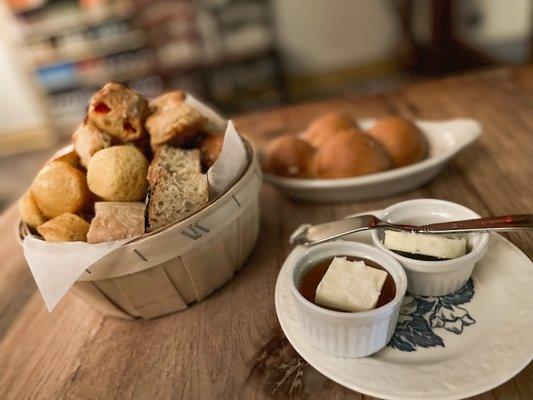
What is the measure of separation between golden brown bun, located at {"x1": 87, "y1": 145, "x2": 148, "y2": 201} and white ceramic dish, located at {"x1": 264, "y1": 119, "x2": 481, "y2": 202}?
0.28m

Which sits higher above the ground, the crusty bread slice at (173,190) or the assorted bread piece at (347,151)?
the crusty bread slice at (173,190)

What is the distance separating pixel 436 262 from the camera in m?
0.52

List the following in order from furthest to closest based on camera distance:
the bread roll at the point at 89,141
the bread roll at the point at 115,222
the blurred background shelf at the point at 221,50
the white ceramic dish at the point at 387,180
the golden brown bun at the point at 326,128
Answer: the blurred background shelf at the point at 221,50 → the golden brown bun at the point at 326,128 → the white ceramic dish at the point at 387,180 → the bread roll at the point at 89,141 → the bread roll at the point at 115,222

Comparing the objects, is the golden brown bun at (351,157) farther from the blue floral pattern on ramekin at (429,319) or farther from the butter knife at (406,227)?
the blue floral pattern on ramekin at (429,319)

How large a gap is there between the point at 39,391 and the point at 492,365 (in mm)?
583

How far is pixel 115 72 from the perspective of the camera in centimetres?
338

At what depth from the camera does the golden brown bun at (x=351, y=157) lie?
31.3 inches

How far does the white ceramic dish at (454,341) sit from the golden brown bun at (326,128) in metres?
0.38

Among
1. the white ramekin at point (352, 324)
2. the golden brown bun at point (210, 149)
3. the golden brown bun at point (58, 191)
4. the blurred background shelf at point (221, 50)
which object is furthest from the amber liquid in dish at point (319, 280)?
the blurred background shelf at point (221, 50)

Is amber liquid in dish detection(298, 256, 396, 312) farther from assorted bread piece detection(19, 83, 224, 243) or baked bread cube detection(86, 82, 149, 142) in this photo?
baked bread cube detection(86, 82, 149, 142)

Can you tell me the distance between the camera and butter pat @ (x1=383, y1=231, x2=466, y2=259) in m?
0.54

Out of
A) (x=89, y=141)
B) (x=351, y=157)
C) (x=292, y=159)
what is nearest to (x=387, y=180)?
(x=351, y=157)

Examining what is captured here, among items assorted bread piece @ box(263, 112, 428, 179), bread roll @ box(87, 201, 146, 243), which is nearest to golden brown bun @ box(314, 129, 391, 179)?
assorted bread piece @ box(263, 112, 428, 179)

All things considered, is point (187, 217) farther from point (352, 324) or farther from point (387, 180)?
point (387, 180)
